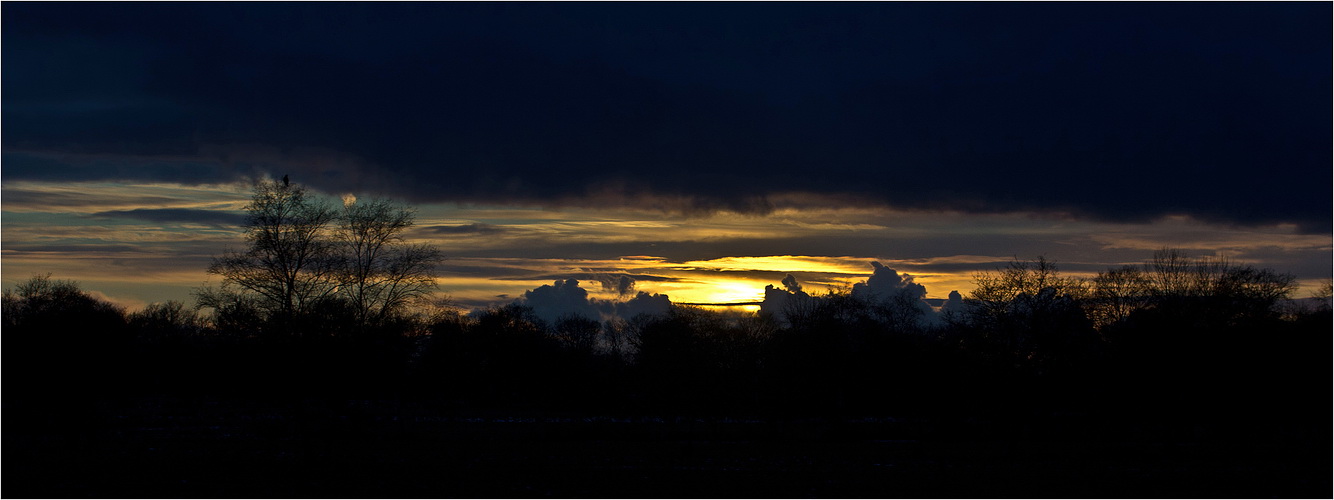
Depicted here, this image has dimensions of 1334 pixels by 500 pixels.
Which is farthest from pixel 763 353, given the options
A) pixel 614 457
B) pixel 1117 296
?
pixel 614 457

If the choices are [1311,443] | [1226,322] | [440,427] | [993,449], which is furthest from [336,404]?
[1226,322]

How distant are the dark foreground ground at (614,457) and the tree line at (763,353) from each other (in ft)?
6.21

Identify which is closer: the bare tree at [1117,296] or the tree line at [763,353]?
the tree line at [763,353]

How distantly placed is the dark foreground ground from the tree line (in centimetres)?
189

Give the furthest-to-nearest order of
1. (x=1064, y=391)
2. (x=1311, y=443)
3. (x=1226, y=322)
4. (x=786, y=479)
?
(x=1064, y=391)
(x=1226, y=322)
(x=1311, y=443)
(x=786, y=479)

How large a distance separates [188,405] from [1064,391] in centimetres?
3926

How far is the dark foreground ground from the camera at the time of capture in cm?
1986

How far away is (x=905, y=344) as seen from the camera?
54.9 metres

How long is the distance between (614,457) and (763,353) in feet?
136

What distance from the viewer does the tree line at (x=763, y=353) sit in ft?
102

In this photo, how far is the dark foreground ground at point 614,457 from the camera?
782 inches

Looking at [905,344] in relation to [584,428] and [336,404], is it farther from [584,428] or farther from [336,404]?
[336,404]

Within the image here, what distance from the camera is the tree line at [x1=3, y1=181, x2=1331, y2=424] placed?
3106cm

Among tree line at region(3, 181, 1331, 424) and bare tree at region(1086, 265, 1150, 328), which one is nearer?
tree line at region(3, 181, 1331, 424)
